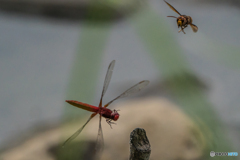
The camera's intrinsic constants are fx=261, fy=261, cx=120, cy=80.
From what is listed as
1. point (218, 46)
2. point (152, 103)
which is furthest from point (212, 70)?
point (152, 103)

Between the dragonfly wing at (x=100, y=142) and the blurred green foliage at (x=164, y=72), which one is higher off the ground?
the blurred green foliage at (x=164, y=72)

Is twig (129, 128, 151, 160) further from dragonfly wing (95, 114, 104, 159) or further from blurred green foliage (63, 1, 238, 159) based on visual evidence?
blurred green foliage (63, 1, 238, 159)

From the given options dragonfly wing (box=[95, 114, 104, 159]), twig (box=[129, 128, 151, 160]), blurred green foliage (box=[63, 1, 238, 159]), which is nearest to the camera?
twig (box=[129, 128, 151, 160])

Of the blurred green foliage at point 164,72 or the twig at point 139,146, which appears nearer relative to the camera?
the twig at point 139,146

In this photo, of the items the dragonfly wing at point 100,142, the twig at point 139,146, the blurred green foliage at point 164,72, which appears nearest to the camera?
the twig at point 139,146

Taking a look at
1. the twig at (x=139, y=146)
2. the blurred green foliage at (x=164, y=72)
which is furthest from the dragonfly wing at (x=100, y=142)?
the twig at (x=139, y=146)

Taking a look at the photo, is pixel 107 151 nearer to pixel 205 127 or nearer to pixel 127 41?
pixel 205 127

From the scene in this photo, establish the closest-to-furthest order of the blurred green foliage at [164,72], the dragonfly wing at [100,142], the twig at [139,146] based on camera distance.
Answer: the twig at [139,146] → the dragonfly wing at [100,142] → the blurred green foliage at [164,72]

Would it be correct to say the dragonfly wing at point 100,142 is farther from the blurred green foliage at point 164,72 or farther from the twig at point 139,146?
the twig at point 139,146

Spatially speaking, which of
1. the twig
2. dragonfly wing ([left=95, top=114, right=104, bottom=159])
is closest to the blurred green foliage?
dragonfly wing ([left=95, top=114, right=104, bottom=159])
